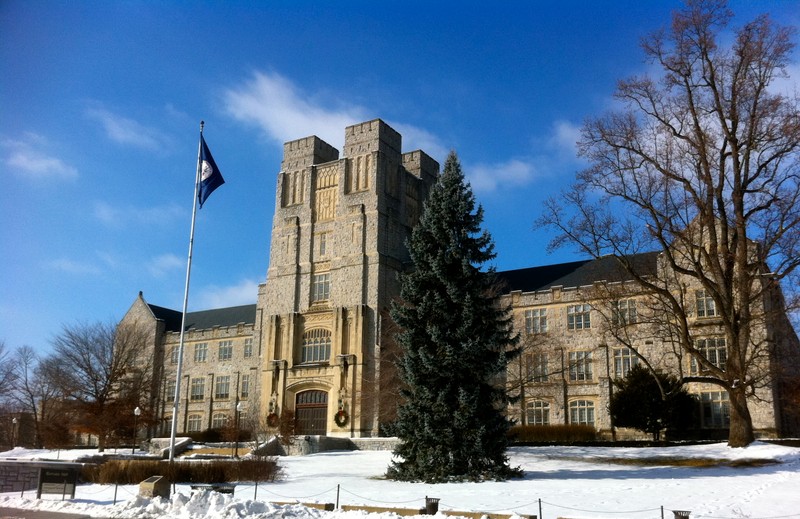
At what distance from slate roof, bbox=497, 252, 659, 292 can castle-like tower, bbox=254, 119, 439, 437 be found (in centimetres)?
848

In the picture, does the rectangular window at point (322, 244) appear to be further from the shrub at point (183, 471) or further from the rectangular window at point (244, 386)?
the shrub at point (183, 471)

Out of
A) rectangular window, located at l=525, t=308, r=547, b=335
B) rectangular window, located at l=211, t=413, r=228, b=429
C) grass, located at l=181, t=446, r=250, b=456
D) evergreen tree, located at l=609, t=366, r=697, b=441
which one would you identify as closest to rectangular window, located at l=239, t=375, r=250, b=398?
rectangular window, located at l=211, t=413, r=228, b=429

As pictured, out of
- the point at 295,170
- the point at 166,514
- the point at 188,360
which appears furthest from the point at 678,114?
the point at 188,360

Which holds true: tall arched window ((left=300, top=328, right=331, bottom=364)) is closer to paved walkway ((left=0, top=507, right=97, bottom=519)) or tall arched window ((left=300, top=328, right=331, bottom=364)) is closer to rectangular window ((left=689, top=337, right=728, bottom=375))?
rectangular window ((left=689, top=337, right=728, bottom=375))

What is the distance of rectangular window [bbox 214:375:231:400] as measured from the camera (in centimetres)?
6019

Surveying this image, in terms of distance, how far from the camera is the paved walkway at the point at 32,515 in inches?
627

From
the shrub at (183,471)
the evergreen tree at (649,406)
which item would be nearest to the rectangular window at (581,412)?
the evergreen tree at (649,406)

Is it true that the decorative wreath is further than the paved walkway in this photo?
Yes

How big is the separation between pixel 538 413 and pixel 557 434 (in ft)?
13.1

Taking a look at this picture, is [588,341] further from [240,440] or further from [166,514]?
[166,514]

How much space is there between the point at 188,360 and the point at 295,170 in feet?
69.1

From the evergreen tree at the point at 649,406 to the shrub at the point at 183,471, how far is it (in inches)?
795

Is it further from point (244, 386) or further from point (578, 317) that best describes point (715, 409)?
point (244, 386)

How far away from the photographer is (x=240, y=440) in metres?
46.5
